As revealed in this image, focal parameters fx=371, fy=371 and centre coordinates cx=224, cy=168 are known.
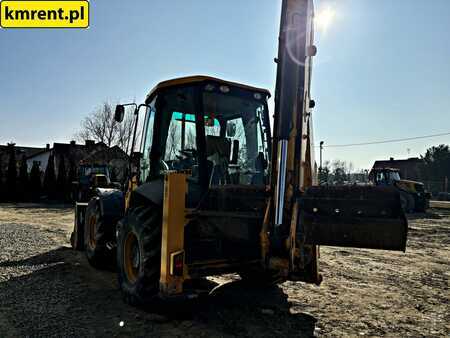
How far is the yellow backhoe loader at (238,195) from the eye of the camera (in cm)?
290

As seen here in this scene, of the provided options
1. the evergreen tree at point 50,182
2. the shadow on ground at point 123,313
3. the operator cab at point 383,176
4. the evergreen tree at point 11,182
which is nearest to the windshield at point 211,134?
the shadow on ground at point 123,313

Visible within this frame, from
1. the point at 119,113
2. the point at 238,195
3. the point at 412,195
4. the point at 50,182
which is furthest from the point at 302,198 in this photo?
the point at 50,182

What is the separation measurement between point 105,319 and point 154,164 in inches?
73.9

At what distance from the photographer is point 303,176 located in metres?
3.39

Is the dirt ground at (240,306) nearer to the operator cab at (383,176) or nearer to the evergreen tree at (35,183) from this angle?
the operator cab at (383,176)

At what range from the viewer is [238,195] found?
3.45 meters

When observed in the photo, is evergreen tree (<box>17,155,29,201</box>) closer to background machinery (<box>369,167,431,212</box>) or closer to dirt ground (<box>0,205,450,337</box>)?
dirt ground (<box>0,205,450,337</box>)

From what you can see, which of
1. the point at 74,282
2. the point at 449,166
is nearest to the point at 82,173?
the point at 74,282

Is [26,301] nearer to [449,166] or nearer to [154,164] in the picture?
[154,164]

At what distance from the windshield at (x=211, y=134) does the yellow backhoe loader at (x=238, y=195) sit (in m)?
0.01

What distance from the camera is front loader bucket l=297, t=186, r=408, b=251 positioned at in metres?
2.69

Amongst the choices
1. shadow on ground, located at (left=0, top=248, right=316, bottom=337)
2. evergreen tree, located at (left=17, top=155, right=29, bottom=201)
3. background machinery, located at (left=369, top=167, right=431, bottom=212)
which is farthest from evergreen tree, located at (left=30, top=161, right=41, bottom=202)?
shadow on ground, located at (left=0, top=248, right=316, bottom=337)

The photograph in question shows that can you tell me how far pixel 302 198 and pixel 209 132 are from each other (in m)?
1.62

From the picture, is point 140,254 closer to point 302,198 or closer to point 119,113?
point 302,198
